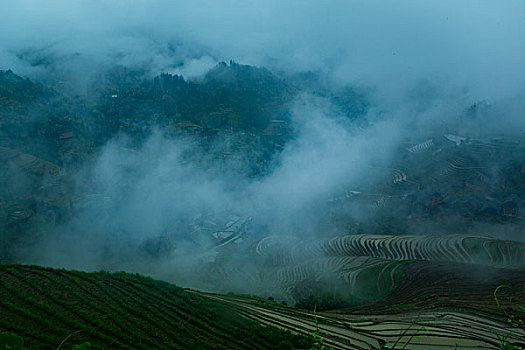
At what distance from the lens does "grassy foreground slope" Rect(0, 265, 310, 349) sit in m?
8.52

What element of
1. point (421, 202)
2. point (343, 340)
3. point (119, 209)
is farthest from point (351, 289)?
point (119, 209)

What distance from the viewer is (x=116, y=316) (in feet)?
32.4

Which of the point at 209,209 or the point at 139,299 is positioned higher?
the point at 139,299

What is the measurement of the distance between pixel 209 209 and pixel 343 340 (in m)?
32.6

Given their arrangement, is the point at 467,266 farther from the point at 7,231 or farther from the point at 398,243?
the point at 7,231

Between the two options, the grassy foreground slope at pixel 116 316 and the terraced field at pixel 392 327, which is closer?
the grassy foreground slope at pixel 116 316

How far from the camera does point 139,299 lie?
1174 centimetres

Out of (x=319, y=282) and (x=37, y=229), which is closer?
(x=319, y=282)

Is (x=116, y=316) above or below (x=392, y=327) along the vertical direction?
above

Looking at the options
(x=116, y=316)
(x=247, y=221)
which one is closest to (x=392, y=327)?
(x=116, y=316)

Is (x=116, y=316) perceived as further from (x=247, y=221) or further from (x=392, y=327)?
(x=247, y=221)

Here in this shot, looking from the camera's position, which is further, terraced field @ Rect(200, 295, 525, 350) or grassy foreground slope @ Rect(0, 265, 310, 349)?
terraced field @ Rect(200, 295, 525, 350)

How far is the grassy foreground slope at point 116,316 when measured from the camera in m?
8.52

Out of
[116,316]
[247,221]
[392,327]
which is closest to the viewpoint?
[116,316]
